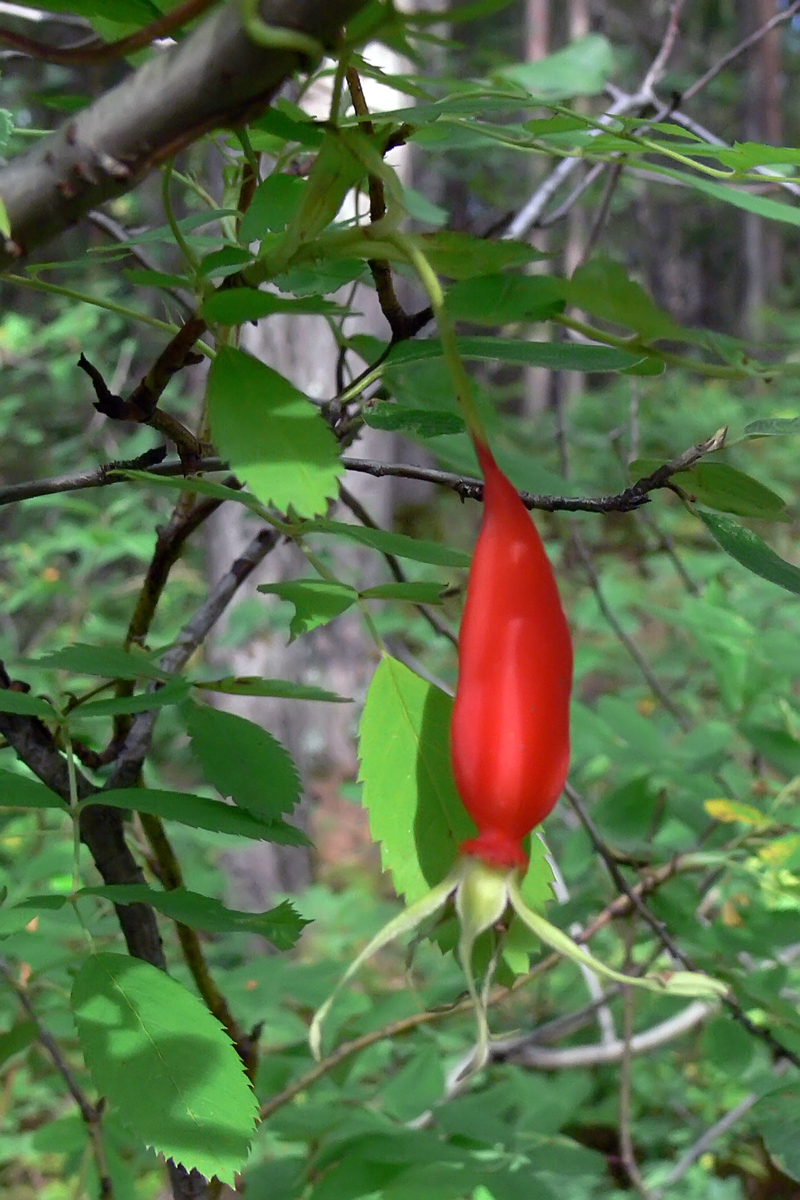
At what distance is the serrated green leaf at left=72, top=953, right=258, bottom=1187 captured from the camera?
1.47 ft

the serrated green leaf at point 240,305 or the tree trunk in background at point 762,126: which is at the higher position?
the tree trunk in background at point 762,126

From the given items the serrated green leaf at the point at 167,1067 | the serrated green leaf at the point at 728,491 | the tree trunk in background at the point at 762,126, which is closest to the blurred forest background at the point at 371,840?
the serrated green leaf at the point at 728,491

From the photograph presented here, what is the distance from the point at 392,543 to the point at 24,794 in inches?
9.9

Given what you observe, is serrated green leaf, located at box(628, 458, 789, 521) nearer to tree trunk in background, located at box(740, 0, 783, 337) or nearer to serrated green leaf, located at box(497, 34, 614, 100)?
serrated green leaf, located at box(497, 34, 614, 100)

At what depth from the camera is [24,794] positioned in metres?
0.55

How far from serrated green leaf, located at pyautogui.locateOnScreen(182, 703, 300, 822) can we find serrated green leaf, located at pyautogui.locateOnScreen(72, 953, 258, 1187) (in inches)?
4.4

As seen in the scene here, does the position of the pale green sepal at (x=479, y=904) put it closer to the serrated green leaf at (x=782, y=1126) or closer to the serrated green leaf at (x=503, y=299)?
the serrated green leaf at (x=503, y=299)

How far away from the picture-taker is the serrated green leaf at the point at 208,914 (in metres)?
0.51

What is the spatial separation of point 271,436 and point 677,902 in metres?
0.78

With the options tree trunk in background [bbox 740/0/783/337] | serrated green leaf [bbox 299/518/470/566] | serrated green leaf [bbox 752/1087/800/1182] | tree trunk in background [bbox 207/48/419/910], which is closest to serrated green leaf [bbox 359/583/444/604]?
serrated green leaf [bbox 299/518/470/566]

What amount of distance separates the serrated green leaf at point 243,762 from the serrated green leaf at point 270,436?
0.22 meters

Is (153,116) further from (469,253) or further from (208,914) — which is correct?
(208,914)

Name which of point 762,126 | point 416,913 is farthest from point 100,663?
point 762,126

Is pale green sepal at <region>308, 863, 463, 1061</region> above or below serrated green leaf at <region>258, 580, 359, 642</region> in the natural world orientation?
below
